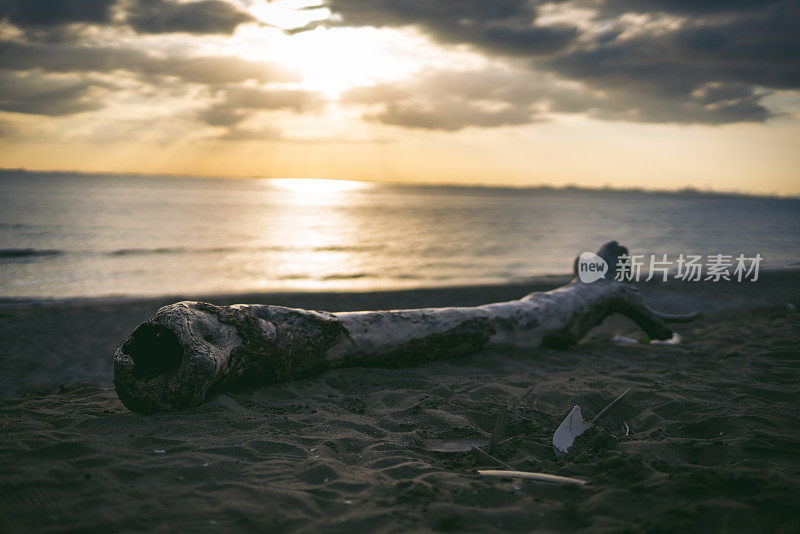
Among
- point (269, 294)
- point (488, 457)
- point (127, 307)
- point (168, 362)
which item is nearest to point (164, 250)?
point (269, 294)

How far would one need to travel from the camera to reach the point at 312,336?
474 cm

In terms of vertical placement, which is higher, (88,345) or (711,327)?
(711,327)

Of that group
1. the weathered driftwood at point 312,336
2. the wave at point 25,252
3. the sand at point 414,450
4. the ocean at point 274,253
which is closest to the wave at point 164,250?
the ocean at point 274,253

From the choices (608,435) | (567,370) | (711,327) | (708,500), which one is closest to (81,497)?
(708,500)

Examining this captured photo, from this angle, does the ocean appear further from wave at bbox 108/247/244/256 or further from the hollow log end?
the hollow log end

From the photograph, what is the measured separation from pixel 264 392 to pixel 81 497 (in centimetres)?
195

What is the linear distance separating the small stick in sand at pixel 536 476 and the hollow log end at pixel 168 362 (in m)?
2.22

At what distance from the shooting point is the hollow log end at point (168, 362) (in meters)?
3.68

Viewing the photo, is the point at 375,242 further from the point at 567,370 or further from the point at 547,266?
the point at 567,370

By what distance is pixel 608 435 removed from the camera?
351cm

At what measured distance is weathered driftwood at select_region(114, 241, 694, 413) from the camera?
3.73 metres

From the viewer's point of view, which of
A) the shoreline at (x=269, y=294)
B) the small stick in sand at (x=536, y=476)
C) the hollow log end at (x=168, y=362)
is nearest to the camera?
the small stick in sand at (x=536, y=476)

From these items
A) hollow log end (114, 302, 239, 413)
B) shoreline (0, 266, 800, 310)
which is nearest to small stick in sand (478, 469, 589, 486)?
hollow log end (114, 302, 239, 413)

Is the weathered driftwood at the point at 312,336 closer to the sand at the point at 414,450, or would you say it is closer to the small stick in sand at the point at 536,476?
the sand at the point at 414,450
